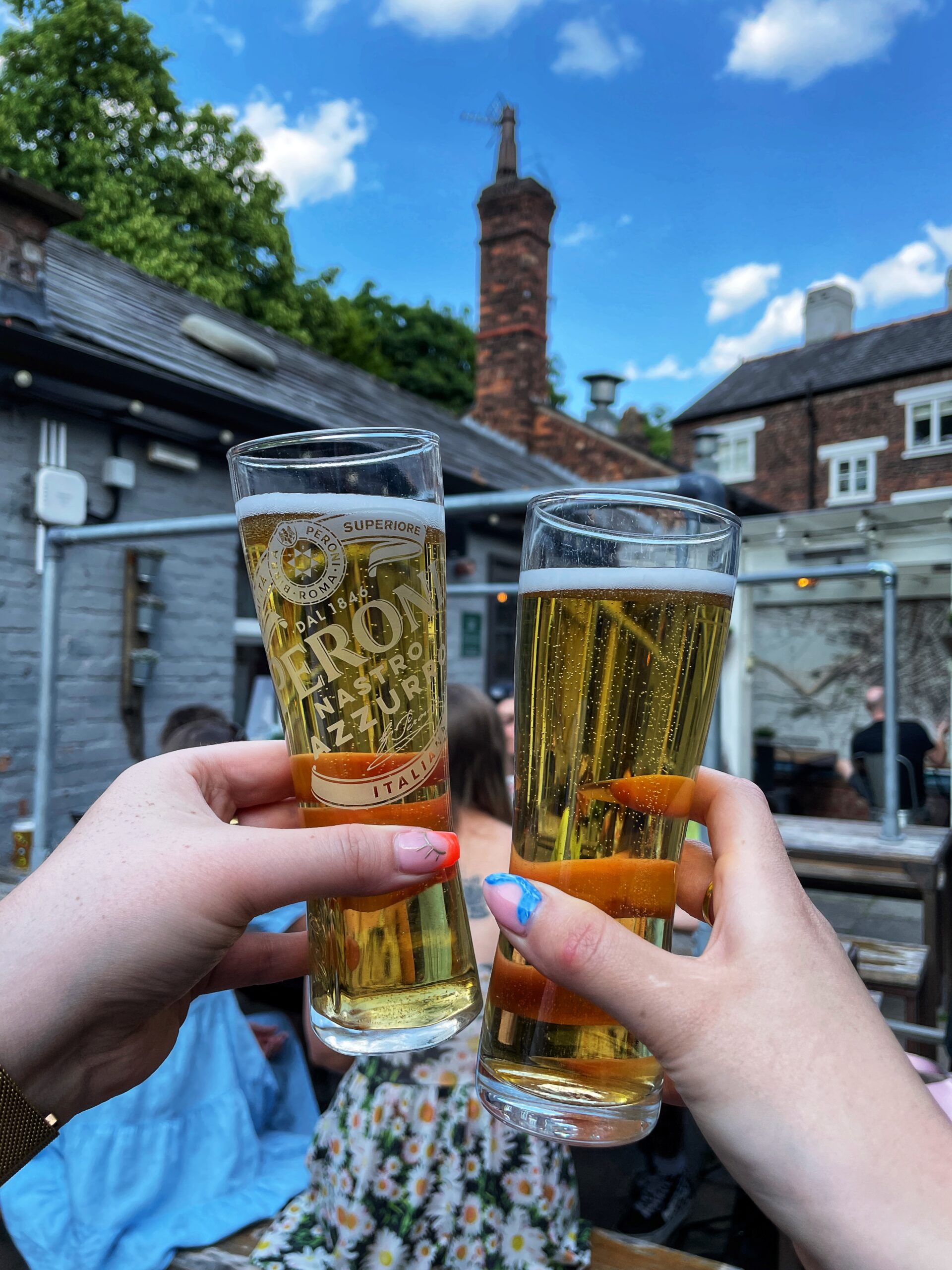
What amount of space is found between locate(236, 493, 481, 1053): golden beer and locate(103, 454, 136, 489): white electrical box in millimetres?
4332

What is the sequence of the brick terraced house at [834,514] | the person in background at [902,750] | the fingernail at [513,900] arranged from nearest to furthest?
1. the fingernail at [513,900]
2. the person in background at [902,750]
3. the brick terraced house at [834,514]

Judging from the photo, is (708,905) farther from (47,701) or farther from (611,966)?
(47,701)

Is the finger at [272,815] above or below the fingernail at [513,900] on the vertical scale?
below

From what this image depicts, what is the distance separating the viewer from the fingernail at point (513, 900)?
0.80 m

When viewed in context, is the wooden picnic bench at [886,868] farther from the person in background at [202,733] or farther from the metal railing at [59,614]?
the person in background at [202,733]

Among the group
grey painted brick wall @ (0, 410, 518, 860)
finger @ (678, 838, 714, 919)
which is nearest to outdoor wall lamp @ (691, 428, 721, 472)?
grey painted brick wall @ (0, 410, 518, 860)

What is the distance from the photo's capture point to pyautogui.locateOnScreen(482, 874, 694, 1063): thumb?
2.50 feet

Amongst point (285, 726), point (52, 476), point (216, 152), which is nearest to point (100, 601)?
point (52, 476)

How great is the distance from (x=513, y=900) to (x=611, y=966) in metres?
0.10

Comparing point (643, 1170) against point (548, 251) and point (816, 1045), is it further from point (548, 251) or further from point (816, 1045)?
point (548, 251)

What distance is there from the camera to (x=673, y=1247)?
248 centimetres

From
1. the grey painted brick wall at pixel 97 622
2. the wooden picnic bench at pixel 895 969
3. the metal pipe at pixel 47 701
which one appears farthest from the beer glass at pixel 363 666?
the grey painted brick wall at pixel 97 622

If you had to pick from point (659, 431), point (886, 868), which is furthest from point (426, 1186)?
point (659, 431)

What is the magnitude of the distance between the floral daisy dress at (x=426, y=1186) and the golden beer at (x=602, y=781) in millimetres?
1149
